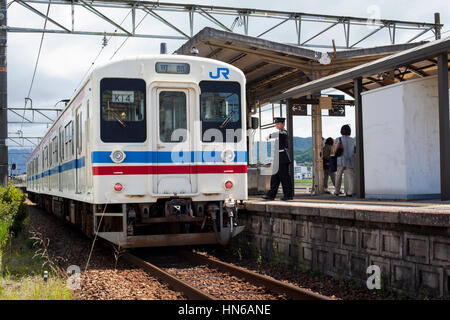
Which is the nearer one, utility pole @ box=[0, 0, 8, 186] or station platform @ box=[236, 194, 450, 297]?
station platform @ box=[236, 194, 450, 297]

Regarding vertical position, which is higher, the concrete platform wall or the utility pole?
the utility pole

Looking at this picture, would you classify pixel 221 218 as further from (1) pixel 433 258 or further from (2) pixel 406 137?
(1) pixel 433 258

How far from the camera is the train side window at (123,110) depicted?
28.3 ft

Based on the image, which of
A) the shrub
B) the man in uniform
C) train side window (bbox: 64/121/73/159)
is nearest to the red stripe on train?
the man in uniform

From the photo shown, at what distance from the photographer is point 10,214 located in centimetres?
1058

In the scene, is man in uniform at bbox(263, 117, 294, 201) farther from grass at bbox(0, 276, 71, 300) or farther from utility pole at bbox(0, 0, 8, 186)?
utility pole at bbox(0, 0, 8, 186)

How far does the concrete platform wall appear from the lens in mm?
5449

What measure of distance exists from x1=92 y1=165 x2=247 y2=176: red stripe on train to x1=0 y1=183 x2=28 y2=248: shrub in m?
2.23

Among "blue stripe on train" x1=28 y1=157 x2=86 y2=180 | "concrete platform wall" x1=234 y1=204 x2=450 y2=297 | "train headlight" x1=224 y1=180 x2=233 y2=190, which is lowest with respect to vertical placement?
"concrete platform wall" x1=234 y1=204 x2=450 y2=297

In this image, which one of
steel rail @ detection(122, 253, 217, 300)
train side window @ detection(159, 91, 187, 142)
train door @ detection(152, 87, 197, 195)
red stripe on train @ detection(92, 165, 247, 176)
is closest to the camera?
steel rail @ detection(122, 253, 217, 300)

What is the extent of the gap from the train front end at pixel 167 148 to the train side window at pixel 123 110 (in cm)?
2

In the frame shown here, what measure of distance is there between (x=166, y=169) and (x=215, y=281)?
90.7 inches

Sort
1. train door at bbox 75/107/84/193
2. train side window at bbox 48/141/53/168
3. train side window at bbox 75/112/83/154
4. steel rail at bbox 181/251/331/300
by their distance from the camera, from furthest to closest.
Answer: train side window at bbox 48/141/53/168 → train side window at bbox 75/112/83/154 → train door at bbox 75/107/84/193 → steel rail at bbox 181/251/331/300

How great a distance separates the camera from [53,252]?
33.4ft
